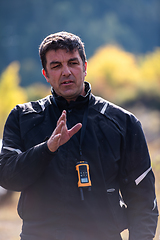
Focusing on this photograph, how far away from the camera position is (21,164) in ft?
6.13

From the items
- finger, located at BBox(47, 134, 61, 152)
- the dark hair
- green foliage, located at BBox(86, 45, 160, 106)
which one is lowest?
finger, located at BBox(47, 134, 61, 152)

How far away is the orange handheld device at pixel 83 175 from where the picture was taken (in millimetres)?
1911

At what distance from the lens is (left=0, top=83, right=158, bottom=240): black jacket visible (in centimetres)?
188

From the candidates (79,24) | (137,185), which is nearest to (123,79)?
(79,24)

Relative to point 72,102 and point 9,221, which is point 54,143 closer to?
point 72,102

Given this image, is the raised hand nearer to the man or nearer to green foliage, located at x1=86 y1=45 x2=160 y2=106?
the man

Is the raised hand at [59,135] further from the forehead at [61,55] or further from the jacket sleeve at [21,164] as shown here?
the forehead at [61,55]

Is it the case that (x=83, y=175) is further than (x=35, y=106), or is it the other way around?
(x=35, y=106)

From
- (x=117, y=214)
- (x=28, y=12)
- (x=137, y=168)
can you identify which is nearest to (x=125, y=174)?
(x=137, y=168)

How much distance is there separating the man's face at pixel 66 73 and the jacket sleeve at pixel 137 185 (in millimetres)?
450

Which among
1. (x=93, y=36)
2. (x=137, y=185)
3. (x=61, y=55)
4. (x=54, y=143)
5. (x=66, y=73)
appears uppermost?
(x=93, y=36)

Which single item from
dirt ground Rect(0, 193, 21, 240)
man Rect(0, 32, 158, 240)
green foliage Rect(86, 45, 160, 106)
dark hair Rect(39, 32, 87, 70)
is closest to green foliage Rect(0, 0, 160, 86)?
green foliage Rect(86, 45, 160, 106)

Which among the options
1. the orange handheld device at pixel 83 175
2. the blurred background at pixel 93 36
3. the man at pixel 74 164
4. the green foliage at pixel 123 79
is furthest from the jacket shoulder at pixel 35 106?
the blurred background at pixel 93 36

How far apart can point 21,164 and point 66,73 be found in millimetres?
705
